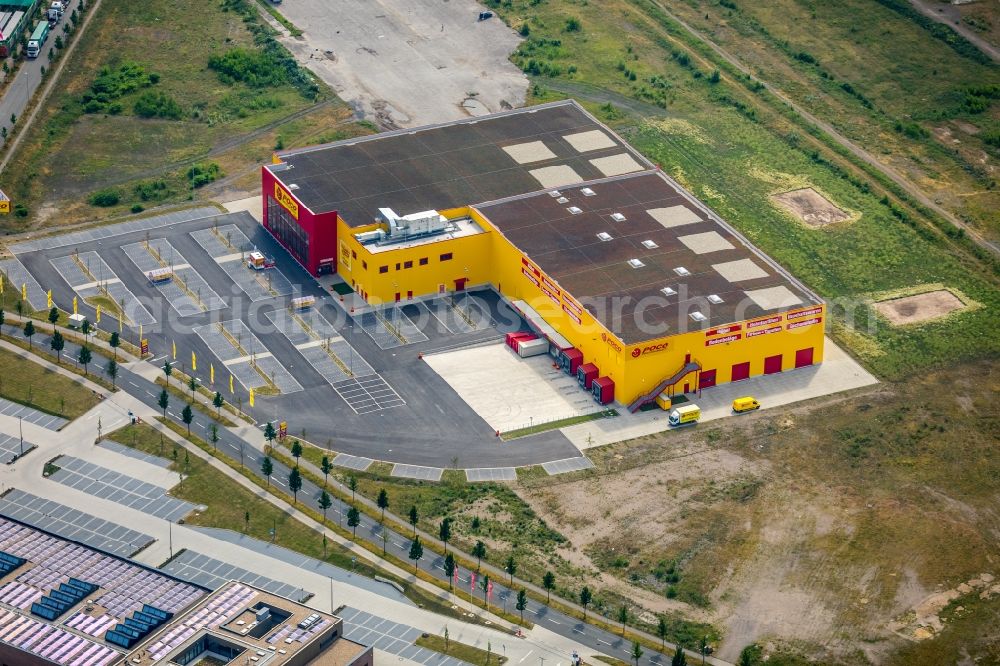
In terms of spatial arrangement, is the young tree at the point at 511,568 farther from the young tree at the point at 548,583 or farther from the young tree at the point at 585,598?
the young tree at the point at 585,598

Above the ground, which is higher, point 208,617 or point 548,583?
point 208,617

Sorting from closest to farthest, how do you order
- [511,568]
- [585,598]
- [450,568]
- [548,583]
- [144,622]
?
1. [144,622]
2. [585,598]
3. [548,583]
4. [450,568]
5. [511,568]

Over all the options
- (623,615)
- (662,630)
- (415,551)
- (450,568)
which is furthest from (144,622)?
(662,630)

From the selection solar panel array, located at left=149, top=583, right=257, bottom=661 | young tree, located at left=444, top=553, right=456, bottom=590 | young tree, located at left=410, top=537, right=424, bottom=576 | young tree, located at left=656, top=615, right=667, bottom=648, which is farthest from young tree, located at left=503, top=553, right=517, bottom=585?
solar panel array, located at left=149, top=583, right=257, bottom=661

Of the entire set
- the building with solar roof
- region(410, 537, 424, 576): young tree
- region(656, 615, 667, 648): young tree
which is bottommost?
region(656, 615, 667, 648): young tree

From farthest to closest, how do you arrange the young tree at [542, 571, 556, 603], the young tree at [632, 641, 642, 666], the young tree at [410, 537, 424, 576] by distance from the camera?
the young tree at [410, 537, 424, 576] → the young tree at [542, 571, 556, 603] → the young tree at [632, 641, 642, 666]

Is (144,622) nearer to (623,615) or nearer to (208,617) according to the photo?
(208,617)

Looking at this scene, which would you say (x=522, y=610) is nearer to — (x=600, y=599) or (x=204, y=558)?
(x=600, y=599)

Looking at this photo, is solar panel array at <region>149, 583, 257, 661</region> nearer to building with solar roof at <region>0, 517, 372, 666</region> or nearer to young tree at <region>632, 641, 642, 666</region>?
building with solar roof at <region>0, 517, 372, 666</region>
